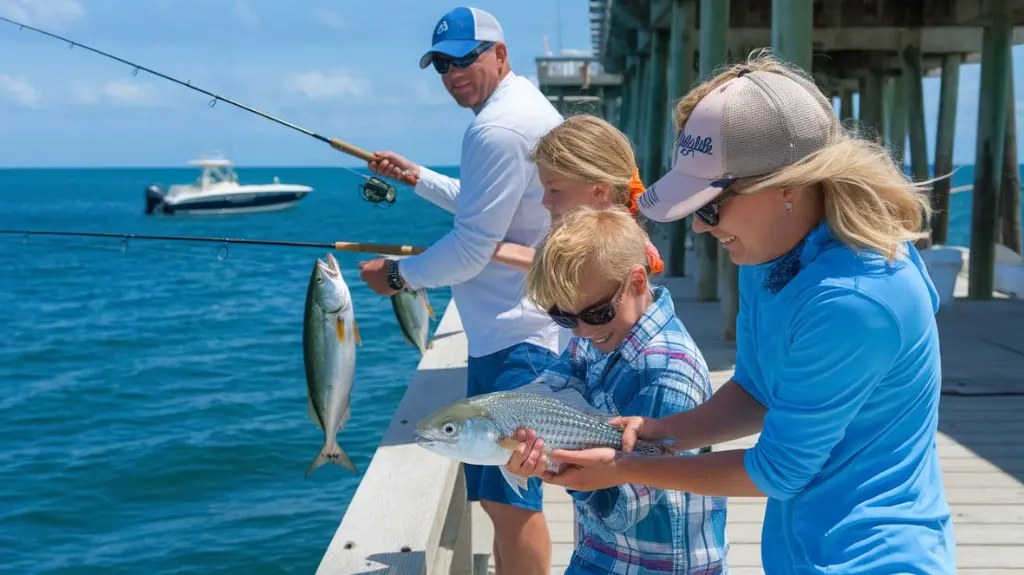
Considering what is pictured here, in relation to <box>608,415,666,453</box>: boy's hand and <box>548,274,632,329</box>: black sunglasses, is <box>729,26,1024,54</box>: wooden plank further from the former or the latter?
<box>608,415,666,453</box>: boy's hand

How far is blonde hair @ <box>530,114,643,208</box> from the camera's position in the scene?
289 centimetres

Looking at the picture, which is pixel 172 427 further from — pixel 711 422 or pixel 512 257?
pixel 711 422

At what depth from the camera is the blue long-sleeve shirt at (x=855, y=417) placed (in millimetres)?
1670

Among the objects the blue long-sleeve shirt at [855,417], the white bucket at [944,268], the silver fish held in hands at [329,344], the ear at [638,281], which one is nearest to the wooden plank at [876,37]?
the white bucket at [944,268]

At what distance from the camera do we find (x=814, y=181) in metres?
1.75

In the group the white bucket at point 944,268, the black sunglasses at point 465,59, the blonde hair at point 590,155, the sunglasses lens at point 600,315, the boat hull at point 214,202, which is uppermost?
the black sunglasses at point 465,59

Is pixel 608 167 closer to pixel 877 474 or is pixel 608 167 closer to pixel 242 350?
pixel 877 474

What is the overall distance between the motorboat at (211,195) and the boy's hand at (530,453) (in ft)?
217

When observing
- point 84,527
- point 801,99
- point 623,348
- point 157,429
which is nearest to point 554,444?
point 623,348

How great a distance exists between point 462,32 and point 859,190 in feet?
6.42

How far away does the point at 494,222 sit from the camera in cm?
332

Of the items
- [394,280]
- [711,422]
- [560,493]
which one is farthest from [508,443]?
[560,493]

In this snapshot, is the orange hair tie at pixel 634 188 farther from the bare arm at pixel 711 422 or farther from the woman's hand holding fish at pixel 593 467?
the woman's hand holding fish at pixel 593 467

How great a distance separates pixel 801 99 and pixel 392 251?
2751 millimetres
